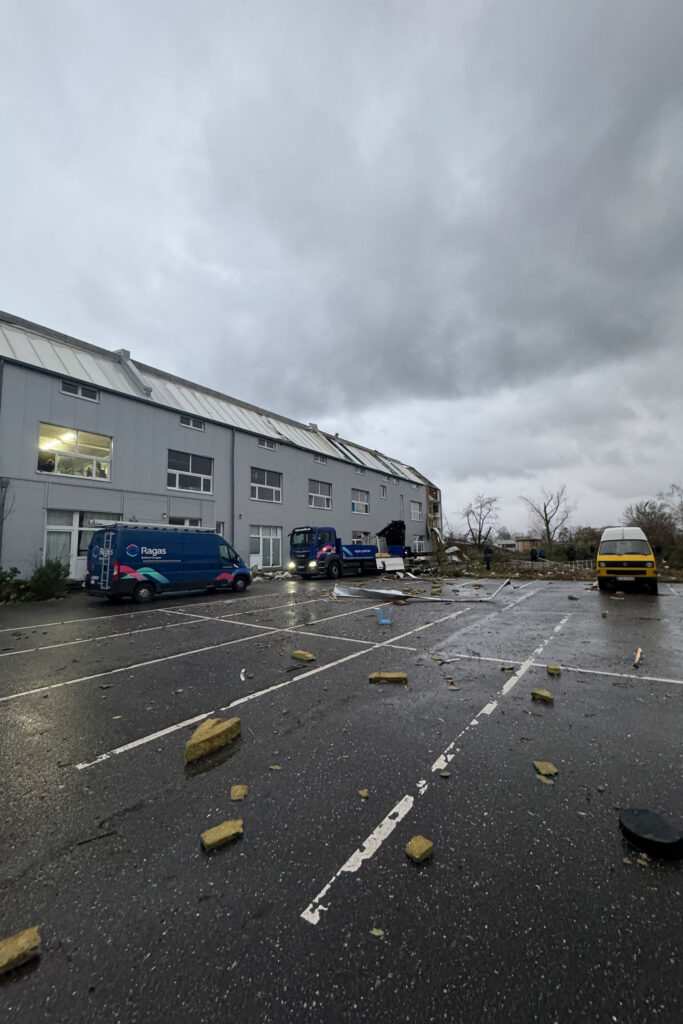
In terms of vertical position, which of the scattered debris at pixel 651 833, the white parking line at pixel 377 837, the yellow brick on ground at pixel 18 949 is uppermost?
the scattered debris at pixel 651 833

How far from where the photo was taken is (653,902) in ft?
6.53

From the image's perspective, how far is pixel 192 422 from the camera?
2216 cm

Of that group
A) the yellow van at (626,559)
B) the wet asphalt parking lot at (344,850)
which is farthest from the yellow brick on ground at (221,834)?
the yellow van at (626,559)

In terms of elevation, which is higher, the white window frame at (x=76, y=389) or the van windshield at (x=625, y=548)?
the white window frame at (x=76, y=389)

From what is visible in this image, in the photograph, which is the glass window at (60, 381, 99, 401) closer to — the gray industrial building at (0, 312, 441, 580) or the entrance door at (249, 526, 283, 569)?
the gray industrial building at (0, 312, 441, 580)

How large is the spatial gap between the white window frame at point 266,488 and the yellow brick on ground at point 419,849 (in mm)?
23211

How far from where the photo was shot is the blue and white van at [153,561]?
12703 mm

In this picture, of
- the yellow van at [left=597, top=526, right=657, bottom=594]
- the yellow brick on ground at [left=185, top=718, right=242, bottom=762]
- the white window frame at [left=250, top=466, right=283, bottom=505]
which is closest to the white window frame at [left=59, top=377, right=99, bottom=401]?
the white window frame at [left=250, top=466, right=283, bottom=505]

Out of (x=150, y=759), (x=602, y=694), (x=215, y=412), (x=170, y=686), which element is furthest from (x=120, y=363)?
(x=602, y=694)

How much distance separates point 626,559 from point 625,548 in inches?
16.7

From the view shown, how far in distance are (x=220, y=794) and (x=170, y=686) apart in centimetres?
266

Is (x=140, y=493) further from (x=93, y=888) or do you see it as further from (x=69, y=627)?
(x=93, y=888)

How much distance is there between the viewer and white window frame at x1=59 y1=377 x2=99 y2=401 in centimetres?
1725

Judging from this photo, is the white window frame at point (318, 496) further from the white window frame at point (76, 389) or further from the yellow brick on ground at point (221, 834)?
the yellow brick on ground at point (221, 834)
